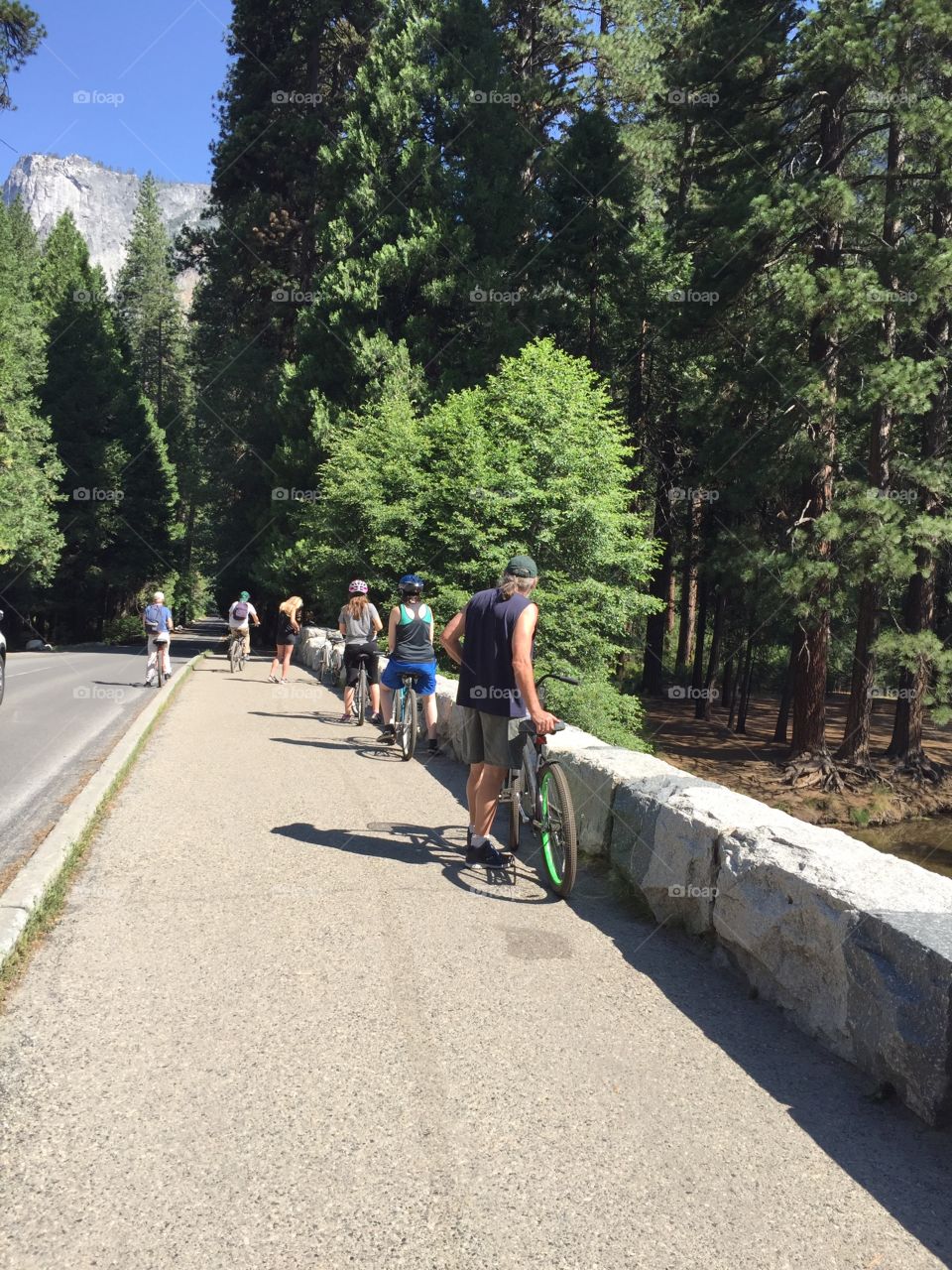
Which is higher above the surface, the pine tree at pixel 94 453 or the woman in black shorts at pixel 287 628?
the pine tree at pixel 94 453

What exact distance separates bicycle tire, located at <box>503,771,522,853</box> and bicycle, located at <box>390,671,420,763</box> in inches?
148

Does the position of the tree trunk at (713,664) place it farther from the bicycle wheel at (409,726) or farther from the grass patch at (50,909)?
the grass patch at (50,909)

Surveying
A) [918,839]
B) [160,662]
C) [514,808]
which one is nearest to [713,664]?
[918,839]

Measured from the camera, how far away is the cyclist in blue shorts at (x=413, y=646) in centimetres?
1039

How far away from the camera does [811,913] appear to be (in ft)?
13.9

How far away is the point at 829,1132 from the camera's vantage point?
3.47 m

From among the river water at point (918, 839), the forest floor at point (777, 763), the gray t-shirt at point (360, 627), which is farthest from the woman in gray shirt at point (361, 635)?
the river water at point (918, 839)

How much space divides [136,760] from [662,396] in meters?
22.5

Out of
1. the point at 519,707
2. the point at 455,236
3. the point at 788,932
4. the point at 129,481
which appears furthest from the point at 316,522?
the point at 129,481

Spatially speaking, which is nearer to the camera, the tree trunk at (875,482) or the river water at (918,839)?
the river water at (918,839)

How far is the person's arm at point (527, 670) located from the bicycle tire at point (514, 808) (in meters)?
0.64

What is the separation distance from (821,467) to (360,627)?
36.5ft

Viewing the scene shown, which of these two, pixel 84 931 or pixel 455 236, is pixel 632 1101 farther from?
pixel 455 236

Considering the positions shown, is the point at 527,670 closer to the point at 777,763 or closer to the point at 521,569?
the point at 521,569
